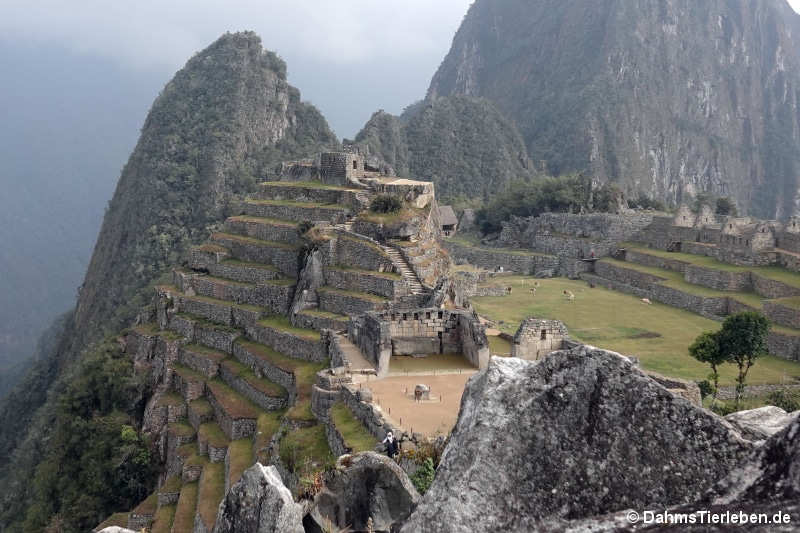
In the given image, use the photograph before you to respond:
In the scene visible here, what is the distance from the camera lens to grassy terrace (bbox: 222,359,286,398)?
2005 centimetres

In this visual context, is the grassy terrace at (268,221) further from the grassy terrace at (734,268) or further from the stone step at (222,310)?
the grassy terrace at (734,268)

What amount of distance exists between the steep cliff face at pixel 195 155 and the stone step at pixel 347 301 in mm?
31633

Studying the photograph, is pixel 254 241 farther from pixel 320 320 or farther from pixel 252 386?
pixel 252 386

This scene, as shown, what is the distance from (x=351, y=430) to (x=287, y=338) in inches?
397

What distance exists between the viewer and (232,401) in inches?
835

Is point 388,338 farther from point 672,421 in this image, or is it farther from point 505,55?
point 505,55

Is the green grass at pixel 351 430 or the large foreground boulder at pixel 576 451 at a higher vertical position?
the large foreground boulder at pixel 576 451

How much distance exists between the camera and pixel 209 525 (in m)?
15.5

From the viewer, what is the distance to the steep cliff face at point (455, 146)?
101938 mm

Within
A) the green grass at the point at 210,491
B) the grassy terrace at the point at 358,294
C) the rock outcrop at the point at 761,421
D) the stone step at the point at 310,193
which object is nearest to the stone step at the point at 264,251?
the stone step at the point at 310,193

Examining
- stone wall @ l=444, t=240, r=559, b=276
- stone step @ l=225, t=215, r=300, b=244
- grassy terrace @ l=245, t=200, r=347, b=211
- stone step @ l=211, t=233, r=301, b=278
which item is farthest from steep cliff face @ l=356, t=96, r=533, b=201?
stone step @ l=211, t=233, r=301, b=278

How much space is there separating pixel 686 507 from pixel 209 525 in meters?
13.5

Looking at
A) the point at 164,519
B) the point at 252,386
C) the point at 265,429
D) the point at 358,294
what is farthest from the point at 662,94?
the point at 164,519

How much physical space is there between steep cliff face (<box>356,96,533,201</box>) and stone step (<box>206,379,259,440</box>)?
7415 cm
